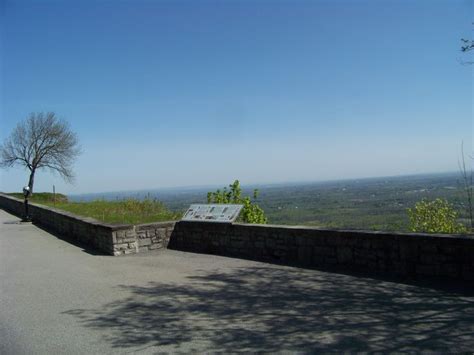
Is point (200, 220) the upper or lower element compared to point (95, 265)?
upper

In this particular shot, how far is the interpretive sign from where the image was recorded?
9758 millimetres

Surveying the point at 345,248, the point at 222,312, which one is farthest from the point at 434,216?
the point at 222,312

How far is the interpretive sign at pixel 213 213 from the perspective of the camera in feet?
32.0

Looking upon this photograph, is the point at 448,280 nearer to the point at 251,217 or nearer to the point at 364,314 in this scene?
the point at 364,314

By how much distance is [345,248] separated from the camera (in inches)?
291

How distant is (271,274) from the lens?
7371 mm

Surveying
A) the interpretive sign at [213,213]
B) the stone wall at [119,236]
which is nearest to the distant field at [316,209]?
the stone wall at [119,236]

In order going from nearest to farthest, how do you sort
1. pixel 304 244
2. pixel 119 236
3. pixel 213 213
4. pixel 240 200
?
pixel 304 244 < pixel 119 236 < pixel 213 213 < pixel 240 200

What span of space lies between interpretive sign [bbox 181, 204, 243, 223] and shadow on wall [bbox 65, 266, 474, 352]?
112 inches

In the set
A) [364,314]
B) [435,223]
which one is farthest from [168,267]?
[435,223]

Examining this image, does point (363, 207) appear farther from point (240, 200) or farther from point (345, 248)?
point (345, 248)

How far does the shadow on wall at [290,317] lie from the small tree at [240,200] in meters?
6.06

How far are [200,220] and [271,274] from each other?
3.29 metres

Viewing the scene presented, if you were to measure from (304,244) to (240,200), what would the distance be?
579 centimetres
